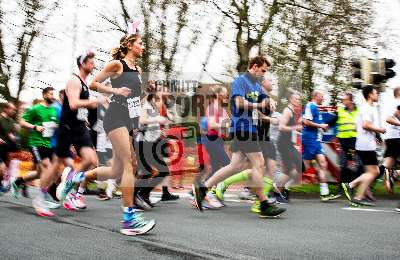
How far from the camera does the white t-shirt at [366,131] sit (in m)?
9.10

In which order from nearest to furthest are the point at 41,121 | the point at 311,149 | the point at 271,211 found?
the point at 271,211 → the point at 41,121 → the point at 311,149

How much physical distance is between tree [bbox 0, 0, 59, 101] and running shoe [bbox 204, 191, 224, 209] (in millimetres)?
19022

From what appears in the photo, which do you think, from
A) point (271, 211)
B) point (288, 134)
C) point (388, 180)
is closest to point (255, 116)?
point (271, 211)

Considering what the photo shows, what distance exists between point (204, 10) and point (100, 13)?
5.84 metres

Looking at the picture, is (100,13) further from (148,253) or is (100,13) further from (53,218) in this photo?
(148,253)

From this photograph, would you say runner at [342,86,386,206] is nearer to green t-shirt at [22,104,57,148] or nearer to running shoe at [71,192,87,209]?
running shoe at [71,192,87,209]

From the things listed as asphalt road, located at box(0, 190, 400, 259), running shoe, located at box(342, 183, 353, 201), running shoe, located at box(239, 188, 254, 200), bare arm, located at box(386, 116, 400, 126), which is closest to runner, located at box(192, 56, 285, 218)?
asphalt road, located at box(0, 190, 400, 259)

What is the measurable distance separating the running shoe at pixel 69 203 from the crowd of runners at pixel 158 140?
13mm

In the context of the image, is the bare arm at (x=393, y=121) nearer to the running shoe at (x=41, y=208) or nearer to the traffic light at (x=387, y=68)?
the traffic light at (x=387, y=68)

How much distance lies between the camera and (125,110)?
5660 mm

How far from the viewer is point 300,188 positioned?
11469 mm

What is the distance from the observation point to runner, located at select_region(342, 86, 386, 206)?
9062 mm

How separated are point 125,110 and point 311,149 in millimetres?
5398

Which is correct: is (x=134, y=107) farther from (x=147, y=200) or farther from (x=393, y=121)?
(x=393, y=121)
